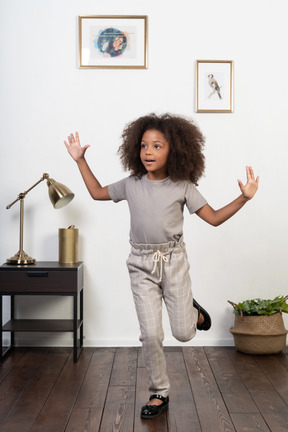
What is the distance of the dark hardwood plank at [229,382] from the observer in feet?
7.97

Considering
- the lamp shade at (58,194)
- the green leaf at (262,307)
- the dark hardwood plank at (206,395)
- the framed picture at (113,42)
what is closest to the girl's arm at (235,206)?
the dark hardwood plank at (206,395)

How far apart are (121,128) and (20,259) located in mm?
1008

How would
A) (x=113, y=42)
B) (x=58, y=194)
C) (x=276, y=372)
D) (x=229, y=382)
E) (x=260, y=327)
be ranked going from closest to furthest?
(x=229, y=382) → (x=276, y=372) → (x=58, y=194) → (x=260, y=327) → (x=113, y=42)

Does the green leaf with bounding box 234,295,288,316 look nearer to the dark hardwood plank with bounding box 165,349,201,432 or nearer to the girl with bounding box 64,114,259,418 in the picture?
the dark hardwood plank with bounding box 165,349,201,432

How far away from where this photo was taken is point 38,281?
323cm

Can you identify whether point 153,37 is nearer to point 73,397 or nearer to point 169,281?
point 169,281

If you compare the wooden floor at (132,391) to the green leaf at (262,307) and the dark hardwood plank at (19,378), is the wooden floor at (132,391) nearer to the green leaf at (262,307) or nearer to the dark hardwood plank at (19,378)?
the dark hardwood plank at (19,378)

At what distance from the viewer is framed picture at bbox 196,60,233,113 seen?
3.54m

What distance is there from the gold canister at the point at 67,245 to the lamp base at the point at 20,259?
17 centimetres

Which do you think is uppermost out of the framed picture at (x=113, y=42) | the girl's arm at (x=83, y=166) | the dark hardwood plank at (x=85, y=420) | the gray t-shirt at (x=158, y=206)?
the framed picture at (x=113, y=42)

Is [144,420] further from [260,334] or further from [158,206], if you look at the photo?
[260,334]

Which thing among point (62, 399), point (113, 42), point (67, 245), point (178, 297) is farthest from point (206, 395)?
point (113, 42)

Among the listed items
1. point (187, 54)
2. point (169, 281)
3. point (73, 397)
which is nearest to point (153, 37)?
point (187, 54)

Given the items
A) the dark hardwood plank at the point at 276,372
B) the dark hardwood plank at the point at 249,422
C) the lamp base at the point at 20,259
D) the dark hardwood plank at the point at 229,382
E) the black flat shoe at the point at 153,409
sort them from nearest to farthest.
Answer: the dark hardwood plank at the point at 249,422 → the black flat shoe at the point at 153,409 → the dark hardwood plank at the point at 229,382 → the dark hardwood plank at the point at 276,372 → the lamp base at the point at 20,259
